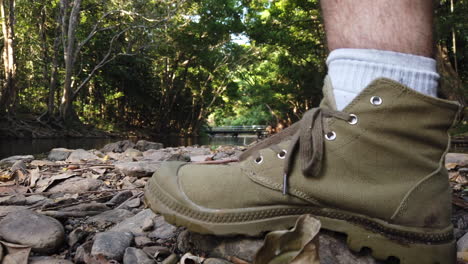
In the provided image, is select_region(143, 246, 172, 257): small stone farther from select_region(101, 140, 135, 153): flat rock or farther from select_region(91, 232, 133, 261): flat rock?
select_region(101, 140, 135, 153): flat rock

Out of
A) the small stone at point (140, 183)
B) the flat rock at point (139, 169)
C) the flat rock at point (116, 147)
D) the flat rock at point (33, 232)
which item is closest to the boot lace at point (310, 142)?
the flat rock at point (33, 232)

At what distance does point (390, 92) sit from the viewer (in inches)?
35.4

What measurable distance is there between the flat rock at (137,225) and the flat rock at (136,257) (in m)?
0.16

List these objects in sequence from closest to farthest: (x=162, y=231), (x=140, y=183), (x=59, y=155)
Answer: (x=162, y=231) < (x=140, y=183) < (x=59, y=155)

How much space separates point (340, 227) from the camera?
919 mm

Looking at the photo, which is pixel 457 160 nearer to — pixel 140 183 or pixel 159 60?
pixel 140 183

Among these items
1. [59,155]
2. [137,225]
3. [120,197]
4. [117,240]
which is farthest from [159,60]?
[117,240]

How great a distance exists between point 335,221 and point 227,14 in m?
15.4

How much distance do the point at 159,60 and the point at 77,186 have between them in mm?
17933

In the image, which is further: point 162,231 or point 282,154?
point 162,231

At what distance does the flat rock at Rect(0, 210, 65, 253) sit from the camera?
3.16ft

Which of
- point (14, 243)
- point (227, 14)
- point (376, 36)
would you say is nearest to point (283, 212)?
point (376, 36)

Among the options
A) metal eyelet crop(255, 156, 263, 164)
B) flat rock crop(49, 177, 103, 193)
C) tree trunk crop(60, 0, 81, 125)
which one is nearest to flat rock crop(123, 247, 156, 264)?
metal eyelet crop(255, 156, 263, 164)

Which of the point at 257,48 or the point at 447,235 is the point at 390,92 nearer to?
the point at 447,235
